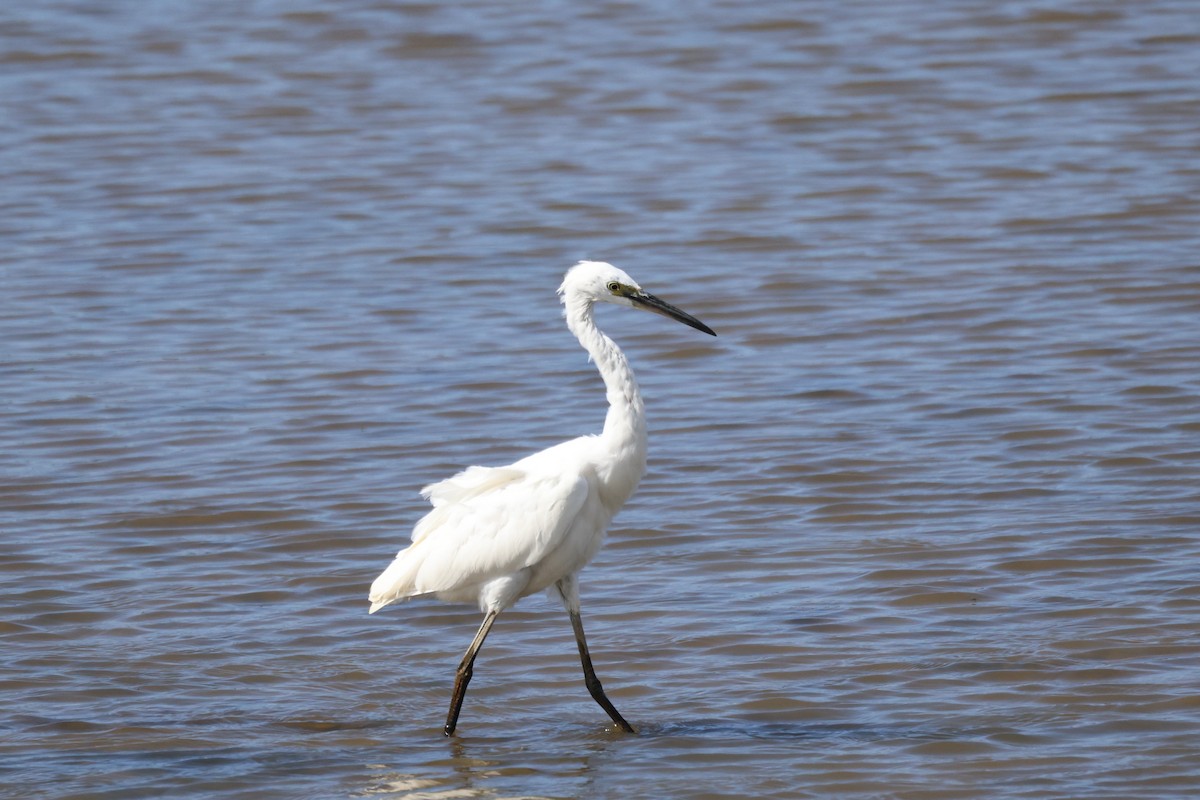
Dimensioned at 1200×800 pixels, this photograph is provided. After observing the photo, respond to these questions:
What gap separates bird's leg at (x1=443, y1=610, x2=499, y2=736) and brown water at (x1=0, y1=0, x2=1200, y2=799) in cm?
12

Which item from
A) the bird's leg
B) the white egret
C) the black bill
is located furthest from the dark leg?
the black bill

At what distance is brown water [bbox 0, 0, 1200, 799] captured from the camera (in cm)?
627

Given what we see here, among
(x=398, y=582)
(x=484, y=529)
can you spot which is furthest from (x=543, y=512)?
(x=398, y=582)

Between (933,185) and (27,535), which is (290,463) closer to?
(27,535)

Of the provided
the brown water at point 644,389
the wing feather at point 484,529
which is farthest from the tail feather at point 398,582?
the brown water at point 644,389

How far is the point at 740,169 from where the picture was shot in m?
14.2

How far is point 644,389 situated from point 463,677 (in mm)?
3955

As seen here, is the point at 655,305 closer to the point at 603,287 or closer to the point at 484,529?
the point at 603,287

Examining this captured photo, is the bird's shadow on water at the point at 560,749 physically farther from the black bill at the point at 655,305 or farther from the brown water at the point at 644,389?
the black bill at the point at 655,305

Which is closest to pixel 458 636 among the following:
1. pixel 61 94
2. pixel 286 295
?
pixel 286 295

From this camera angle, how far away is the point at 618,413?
20.1 ft

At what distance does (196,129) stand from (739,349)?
22.8 ft

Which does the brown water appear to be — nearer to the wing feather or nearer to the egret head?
the wing feather

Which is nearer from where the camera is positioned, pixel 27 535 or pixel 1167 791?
pixel 1167 791
